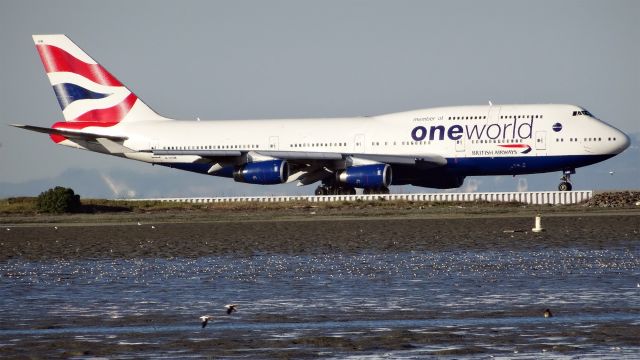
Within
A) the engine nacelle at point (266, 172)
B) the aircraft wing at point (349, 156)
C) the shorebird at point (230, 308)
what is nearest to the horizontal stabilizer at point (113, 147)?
the aircraft wing at point (349, 156)

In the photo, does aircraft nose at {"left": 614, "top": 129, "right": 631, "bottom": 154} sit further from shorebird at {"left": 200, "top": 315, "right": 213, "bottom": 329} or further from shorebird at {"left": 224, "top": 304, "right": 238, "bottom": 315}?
shorebird at {"left": 200, "top": 315, "right": 213, "bottom": 329}

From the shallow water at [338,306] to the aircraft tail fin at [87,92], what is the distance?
41.1 meters

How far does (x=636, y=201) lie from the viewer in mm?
47500

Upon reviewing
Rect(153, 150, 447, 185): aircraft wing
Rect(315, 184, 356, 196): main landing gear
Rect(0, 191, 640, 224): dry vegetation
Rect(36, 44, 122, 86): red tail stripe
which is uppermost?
Rect(36, 44, 122, 86): red tail stripe

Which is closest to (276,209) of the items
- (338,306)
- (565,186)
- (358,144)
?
(358,144)

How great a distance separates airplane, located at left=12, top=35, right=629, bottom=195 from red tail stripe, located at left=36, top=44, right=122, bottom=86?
52 millimetres

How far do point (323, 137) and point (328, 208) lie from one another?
1153 cm

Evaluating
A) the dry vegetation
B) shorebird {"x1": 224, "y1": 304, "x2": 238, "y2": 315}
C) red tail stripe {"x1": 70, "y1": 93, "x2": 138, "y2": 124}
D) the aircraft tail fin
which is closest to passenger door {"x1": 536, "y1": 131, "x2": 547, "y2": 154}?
the dry vegetation

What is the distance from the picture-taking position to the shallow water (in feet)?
43.1

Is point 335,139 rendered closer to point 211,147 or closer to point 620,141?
point 211,147

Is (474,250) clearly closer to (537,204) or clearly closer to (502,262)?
(502,262)

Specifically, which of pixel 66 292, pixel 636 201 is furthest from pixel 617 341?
pixel 636 201

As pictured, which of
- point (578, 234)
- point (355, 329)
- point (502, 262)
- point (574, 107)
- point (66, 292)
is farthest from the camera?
point (574, 107)

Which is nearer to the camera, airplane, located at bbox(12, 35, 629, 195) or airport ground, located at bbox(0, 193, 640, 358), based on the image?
airport ground, located at bbox(0, 193, 640, 358)
